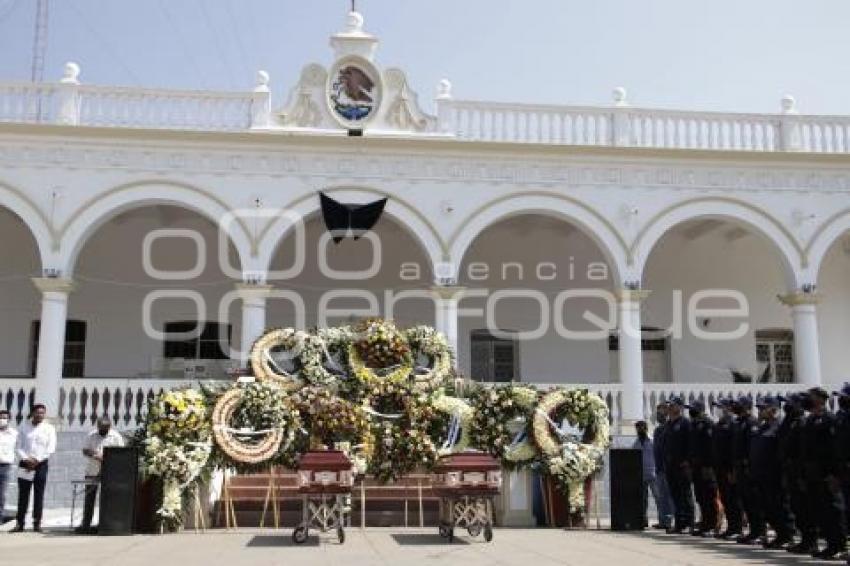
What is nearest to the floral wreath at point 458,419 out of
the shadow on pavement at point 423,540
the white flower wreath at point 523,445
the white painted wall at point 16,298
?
the white flower wreath at point 523,445

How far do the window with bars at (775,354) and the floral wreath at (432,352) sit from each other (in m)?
11.1

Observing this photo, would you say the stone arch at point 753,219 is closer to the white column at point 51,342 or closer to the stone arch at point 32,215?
the white column at point 51,342

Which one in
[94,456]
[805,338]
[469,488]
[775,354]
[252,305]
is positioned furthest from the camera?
[775,354]

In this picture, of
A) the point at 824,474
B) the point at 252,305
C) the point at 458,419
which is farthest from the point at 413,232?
the point at 824,474

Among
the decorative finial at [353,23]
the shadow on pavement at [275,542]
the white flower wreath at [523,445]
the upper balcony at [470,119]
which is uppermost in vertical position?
the decorative finial at [353,23]

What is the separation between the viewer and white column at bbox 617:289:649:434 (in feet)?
57.3

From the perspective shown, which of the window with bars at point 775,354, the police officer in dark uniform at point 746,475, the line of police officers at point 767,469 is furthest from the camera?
the window with bars at point 775,354

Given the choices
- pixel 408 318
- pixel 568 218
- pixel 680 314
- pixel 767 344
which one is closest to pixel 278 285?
pixel 408 318

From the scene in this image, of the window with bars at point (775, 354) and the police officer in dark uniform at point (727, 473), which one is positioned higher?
the window with bars at point (775, 354)

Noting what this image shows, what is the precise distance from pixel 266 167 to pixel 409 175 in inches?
105

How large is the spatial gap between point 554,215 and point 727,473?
7.69 metres

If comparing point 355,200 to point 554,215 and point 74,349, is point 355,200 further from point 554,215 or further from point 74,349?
point 74,349

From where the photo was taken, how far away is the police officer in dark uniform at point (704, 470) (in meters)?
11.8

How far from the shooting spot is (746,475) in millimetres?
10953
